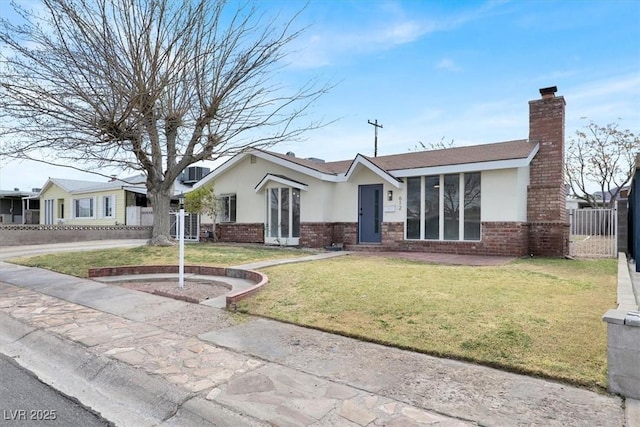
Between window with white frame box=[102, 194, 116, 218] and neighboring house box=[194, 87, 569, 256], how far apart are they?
11738mm

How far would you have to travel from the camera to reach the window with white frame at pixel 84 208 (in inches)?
1089

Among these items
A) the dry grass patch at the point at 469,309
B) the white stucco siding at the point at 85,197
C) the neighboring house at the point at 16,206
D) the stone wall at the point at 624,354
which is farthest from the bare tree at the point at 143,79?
the neighboring house at the point at 16,206

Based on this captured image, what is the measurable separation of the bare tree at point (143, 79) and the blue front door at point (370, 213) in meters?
3.42

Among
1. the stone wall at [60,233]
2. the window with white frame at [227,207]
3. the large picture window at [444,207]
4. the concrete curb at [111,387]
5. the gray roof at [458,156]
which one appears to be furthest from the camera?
the window with white frame at [227,207]

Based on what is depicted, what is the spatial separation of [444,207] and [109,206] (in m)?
21.7

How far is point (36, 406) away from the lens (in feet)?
11.0

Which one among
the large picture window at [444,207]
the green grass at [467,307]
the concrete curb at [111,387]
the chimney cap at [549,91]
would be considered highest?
the chimney cap at [549,91]

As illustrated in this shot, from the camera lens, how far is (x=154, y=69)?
35.0ft

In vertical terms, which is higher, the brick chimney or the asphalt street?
the brick chimney

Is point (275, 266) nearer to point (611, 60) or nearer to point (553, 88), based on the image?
point (553, 88)

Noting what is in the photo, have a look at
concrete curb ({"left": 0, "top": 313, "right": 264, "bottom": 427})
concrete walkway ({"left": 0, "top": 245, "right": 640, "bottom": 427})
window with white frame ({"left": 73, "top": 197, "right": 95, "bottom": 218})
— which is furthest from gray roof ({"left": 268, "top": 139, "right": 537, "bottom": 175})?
window with white frame ({"left": 73, "top": 197, "right": 95, "bottom": 218})

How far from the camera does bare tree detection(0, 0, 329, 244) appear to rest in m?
10.4

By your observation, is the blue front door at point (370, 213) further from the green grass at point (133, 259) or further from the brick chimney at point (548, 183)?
the brick chimney at point (548, 183)

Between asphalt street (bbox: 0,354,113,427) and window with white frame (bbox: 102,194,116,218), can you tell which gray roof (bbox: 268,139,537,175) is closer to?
asphalt street (bbox: 0,354,113,427)
